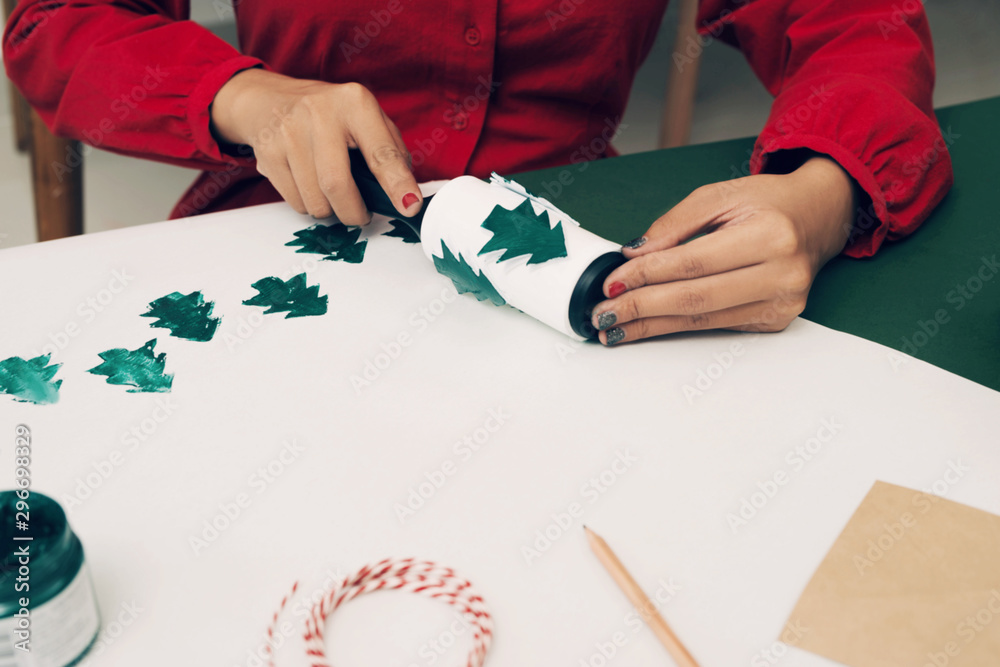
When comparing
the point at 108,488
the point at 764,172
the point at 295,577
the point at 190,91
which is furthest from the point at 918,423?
the point at 190,91

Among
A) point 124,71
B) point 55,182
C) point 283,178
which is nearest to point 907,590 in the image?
point 283,178

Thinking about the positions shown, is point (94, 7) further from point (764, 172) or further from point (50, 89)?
point (764, 172)

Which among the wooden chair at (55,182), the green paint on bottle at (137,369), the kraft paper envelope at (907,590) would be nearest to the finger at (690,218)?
the kraft paper envelope at (907,590)

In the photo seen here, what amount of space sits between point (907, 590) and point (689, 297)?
0.76 ft

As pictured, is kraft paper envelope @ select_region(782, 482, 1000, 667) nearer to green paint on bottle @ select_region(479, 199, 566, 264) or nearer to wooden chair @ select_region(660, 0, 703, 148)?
green paint on bottle @ select_region(479, 199, 566, 264)

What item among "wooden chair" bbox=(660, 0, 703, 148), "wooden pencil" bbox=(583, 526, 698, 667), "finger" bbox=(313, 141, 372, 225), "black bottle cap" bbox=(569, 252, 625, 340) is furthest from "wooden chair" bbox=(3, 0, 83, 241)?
"wooden chair" bbox=(660, 0, 703, 148)

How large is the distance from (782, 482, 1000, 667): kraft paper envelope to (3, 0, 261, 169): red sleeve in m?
0.61

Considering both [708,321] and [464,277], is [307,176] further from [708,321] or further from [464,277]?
[708,321]

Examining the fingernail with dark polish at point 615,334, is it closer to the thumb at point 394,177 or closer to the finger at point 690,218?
the finger at point 690,218

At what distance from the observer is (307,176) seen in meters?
0.65

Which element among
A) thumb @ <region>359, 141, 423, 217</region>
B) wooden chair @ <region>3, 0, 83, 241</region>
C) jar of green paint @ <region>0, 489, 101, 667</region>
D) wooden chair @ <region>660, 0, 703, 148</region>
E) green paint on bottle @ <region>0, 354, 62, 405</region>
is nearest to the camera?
jar of green paint @ <region>0, 489, 101, 667</region>

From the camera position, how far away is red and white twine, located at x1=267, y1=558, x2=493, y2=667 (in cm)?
35

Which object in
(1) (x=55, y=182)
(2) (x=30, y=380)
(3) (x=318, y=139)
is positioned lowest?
(1) (x=55, y=182)

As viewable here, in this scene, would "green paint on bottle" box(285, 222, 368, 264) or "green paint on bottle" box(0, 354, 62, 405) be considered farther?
"green paint on bottle" box(285, 222, 368, 264)
